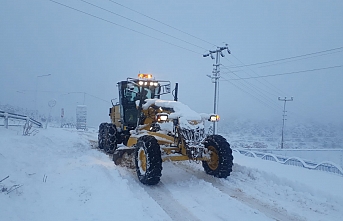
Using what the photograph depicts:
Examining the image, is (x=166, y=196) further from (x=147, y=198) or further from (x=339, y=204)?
(x=339, y=204)

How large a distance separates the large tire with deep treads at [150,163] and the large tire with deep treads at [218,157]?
1.75 metres

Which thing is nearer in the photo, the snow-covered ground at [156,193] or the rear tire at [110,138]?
the snow-covered ground at [156,193]

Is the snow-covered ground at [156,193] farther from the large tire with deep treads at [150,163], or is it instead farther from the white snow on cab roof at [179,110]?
the white snow on cab roof at [179,110]

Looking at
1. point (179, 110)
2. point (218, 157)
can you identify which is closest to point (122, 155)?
point (179, 110)

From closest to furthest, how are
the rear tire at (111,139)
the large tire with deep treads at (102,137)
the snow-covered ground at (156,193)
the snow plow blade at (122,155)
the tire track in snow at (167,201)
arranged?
1. the snow-covered ground at (156,193)
2. the tire track in snow at (167,201)
3. the snow plow blade at (122,155)
4. the rear tire at (111,139)
5. the large tire with deep treads at (102,137)

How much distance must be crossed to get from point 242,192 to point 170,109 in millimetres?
3341

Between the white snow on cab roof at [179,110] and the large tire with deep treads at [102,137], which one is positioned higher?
the white snow on cab roof at [179,110]

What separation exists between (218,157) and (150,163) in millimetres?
2101

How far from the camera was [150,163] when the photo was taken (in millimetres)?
6793

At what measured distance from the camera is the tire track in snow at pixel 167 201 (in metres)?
5.00

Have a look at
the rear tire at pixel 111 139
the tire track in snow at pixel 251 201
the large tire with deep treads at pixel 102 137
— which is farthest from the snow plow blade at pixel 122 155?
the large tire with deep treads at pixel 102 137

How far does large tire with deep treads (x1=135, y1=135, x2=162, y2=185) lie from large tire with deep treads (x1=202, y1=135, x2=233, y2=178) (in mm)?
1754

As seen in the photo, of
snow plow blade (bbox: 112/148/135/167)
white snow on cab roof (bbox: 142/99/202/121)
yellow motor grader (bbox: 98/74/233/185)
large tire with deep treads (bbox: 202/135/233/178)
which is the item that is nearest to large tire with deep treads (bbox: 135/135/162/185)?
yellow motor grader (bbox: 98/74/233/185)

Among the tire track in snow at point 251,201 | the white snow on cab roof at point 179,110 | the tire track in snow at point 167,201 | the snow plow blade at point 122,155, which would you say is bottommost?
the tire track in snow at point 167,201
